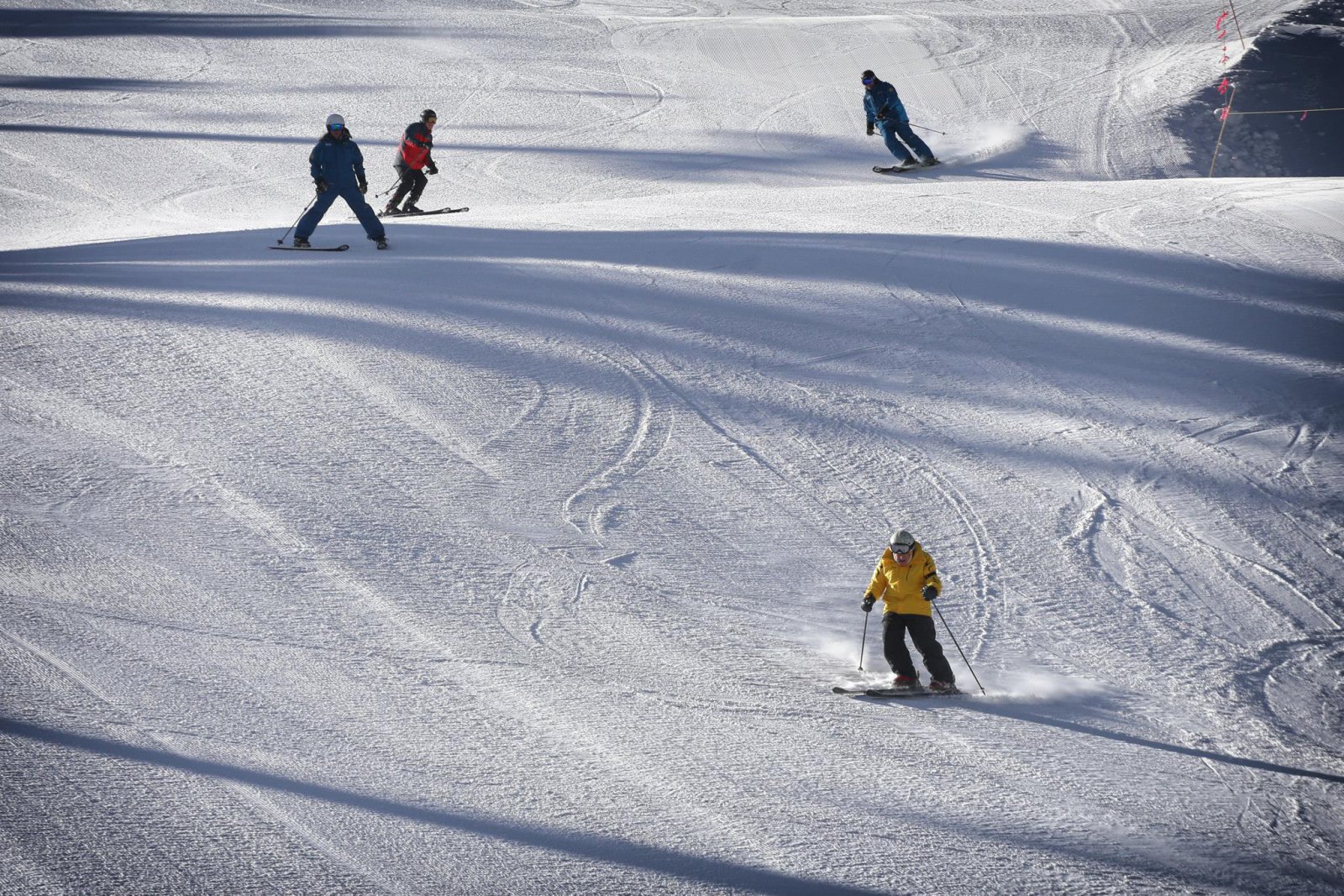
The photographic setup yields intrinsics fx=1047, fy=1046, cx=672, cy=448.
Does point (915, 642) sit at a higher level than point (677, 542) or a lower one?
lower

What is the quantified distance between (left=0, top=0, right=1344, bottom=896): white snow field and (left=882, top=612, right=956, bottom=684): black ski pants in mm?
189

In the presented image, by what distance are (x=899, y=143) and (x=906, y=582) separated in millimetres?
11866

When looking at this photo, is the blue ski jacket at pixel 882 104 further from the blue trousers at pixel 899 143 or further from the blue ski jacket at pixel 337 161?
the blue ski jacket at pixel 337 161

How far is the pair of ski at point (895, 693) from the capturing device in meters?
5.49

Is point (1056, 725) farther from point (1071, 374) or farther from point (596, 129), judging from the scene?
point (596, 129)

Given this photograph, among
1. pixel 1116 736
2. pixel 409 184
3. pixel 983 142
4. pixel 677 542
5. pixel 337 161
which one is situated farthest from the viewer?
pixel 983 142

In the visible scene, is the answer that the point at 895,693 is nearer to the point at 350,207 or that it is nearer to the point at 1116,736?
the point at 1116,736

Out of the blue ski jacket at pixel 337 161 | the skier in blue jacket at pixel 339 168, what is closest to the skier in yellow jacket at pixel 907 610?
the skier in blue jacket at pixel 339 168

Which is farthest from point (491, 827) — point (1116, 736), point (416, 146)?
point (416, 146)

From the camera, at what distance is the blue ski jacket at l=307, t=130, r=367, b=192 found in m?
10.5

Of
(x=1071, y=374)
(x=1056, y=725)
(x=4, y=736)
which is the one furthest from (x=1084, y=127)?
(x=4, y=736)

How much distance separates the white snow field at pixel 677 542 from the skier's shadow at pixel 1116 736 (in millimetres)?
24

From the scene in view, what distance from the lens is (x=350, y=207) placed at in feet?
36.1

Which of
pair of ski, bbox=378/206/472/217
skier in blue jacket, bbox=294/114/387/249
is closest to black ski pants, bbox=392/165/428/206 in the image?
pair of ski, bbox=378/206/472/217
